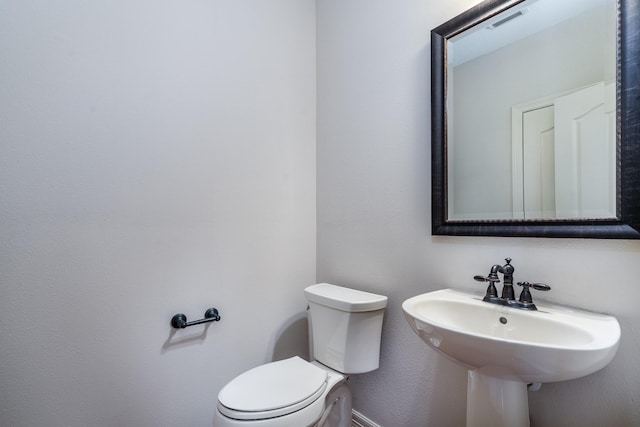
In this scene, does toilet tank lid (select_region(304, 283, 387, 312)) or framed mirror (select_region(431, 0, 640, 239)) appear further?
toilet tank lid (select_region(304, 283, 387, 312))

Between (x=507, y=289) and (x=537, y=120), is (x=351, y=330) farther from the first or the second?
(x=537, y=120)

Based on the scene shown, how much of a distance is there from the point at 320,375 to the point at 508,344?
0.79 metres

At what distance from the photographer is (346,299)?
131 cm

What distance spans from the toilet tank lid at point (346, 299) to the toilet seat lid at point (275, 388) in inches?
11.1

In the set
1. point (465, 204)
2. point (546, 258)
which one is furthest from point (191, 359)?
point (546, 258)

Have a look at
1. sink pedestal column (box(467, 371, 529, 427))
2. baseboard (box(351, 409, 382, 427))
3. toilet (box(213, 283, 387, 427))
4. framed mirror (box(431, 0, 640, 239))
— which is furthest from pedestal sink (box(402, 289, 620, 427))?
baseboard (box(351, 409, 382, 427))

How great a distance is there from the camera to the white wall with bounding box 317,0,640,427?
832 mm

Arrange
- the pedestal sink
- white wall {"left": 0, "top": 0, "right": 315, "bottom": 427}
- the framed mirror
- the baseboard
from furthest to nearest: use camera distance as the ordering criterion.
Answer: the baseboard < white wall {"left": 0, "top": 0, "right": 315, "bottom": 427} < the framed mirror < the pedestal sink

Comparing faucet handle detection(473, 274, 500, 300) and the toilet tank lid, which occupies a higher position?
faucet handle detection(473, 274, 500, 300)

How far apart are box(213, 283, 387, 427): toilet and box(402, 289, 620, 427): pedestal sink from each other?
0.37 m

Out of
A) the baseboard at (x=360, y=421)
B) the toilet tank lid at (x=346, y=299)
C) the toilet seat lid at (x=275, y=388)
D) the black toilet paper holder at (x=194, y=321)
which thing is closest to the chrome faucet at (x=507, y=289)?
the toilet tank lid at (x=346, y=299)

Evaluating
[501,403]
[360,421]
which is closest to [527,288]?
[501,403]

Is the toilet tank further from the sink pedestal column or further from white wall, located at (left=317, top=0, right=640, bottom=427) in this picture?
the sink pedestal column

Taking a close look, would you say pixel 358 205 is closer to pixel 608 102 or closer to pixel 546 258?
pixel 546 258
